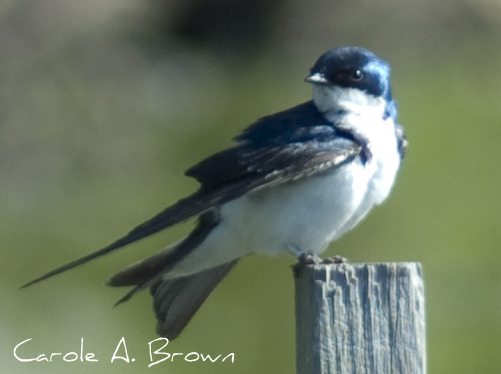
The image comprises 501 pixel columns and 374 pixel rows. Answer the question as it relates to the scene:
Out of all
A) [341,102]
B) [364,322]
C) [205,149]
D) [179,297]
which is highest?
[205,149]

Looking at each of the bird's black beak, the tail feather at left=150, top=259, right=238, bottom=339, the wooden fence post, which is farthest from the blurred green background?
the wooden fence post

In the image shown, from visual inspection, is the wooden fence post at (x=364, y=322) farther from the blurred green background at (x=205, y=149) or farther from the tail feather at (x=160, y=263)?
the blurred green background at (x=205, y=149)

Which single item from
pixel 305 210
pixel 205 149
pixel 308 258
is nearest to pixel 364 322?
pixel 308 258

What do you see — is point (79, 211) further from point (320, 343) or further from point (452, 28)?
point (320, 343)

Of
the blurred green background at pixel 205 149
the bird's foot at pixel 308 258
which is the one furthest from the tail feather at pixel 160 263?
the blurred green background at pixel 205 149

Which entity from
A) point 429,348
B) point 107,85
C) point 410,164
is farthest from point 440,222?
point 107,85

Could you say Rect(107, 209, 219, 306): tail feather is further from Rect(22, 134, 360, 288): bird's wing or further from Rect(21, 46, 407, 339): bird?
Rect(22, 134, 360, 288): bird's wing

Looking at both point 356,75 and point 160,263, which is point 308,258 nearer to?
point 160,263
